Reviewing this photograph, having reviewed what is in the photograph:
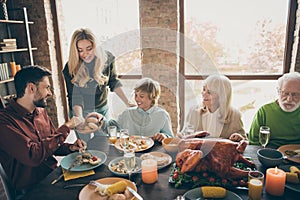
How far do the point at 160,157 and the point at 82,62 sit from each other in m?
1.43

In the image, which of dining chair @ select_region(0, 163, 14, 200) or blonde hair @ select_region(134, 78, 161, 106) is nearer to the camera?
dining chair @ select_region(0, 163, 14, 200)

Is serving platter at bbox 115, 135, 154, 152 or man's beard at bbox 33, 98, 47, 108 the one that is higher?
man's beard at bbox 33, 98, 47, 108

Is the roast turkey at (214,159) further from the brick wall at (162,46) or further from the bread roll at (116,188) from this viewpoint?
the brick wall at (162,46)

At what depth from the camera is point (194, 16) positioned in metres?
3.27

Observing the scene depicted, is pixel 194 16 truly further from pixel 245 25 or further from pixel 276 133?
pixel 276 133

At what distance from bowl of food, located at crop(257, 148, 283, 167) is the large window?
2016 mm

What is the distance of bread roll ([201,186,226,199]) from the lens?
3.70 ft

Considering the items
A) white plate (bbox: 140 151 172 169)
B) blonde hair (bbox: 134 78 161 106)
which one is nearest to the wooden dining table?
white plate (bbox: 140 151 172 169)

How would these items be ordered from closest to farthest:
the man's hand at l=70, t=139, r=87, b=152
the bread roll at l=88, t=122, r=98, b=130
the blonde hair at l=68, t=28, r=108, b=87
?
the man's hand at l=70, t=139, r=87, b=152
the bread roll at l=88, t=122, r=98, b=130
the blonde hair at l=68, t=28, r=108, b=87

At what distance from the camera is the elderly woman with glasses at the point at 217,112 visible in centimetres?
194

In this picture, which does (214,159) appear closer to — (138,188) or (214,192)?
(214,192)

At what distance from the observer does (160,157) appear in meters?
1.53

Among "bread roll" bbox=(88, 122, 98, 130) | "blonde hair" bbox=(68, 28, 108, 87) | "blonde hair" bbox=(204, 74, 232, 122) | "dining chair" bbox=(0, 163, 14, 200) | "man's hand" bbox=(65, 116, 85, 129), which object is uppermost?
"blonde hair" bbox=(68, 28, 108, 87)

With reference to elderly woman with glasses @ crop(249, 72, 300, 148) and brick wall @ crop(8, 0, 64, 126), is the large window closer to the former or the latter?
elderly woman with glasses @ crop(249, 72, 300, 148)
